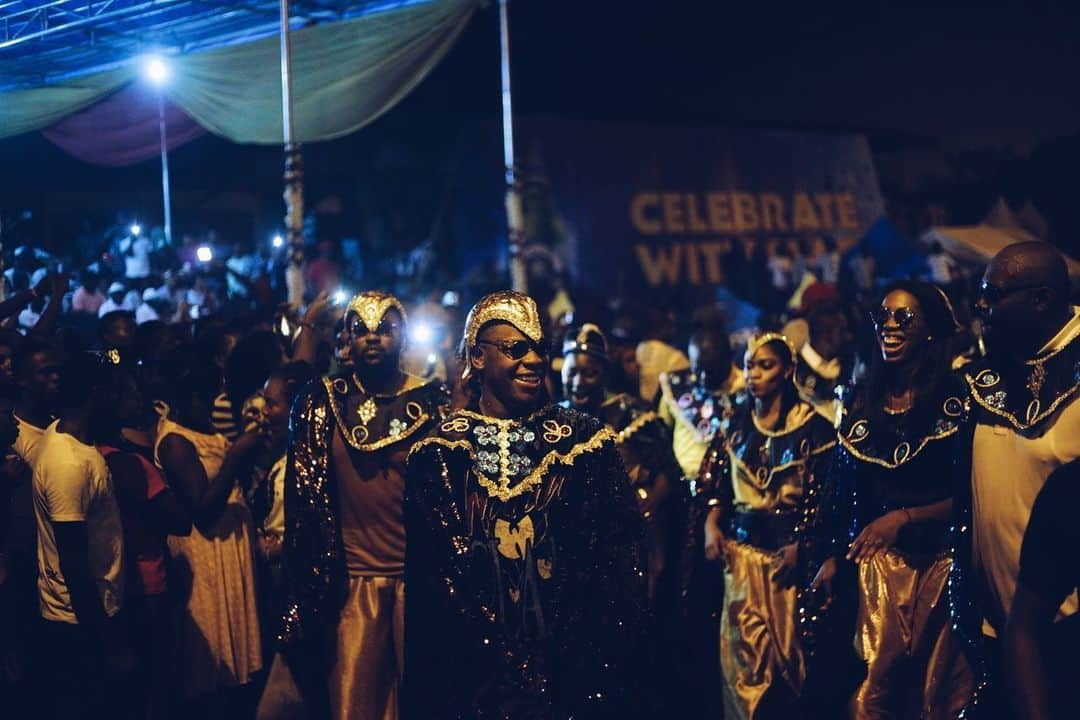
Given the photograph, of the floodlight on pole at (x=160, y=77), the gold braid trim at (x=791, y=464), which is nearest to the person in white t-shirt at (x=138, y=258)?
the floodlight on pole at (x=160, y=77)

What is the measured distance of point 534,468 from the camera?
3996mm

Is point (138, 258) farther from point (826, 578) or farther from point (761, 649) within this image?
point (826, 578)

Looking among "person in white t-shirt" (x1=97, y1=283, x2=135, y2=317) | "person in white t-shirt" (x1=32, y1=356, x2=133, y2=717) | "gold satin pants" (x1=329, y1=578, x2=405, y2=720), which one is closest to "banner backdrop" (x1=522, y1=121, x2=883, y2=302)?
"person in white t-shirt" (x1=97, y1=283, x2=135, y2=317)

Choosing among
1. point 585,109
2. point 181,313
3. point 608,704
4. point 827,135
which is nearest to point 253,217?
point 181,313

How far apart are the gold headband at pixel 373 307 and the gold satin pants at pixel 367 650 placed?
1176 mm

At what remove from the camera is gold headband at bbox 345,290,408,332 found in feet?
17.9

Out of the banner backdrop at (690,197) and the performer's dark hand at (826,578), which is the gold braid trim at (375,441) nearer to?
the performer's dark hand at (826,578)

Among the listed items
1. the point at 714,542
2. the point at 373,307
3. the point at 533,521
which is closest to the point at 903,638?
the point at 714,542

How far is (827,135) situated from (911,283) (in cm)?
2587

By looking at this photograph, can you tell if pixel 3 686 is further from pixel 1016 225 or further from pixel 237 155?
pixel 1016 225

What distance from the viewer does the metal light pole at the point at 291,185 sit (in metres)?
10.4

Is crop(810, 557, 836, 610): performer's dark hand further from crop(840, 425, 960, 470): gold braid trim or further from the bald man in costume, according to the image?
the bald man in costume

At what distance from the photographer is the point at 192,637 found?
5730 millimetres

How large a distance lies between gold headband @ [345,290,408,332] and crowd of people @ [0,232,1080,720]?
19 mm
